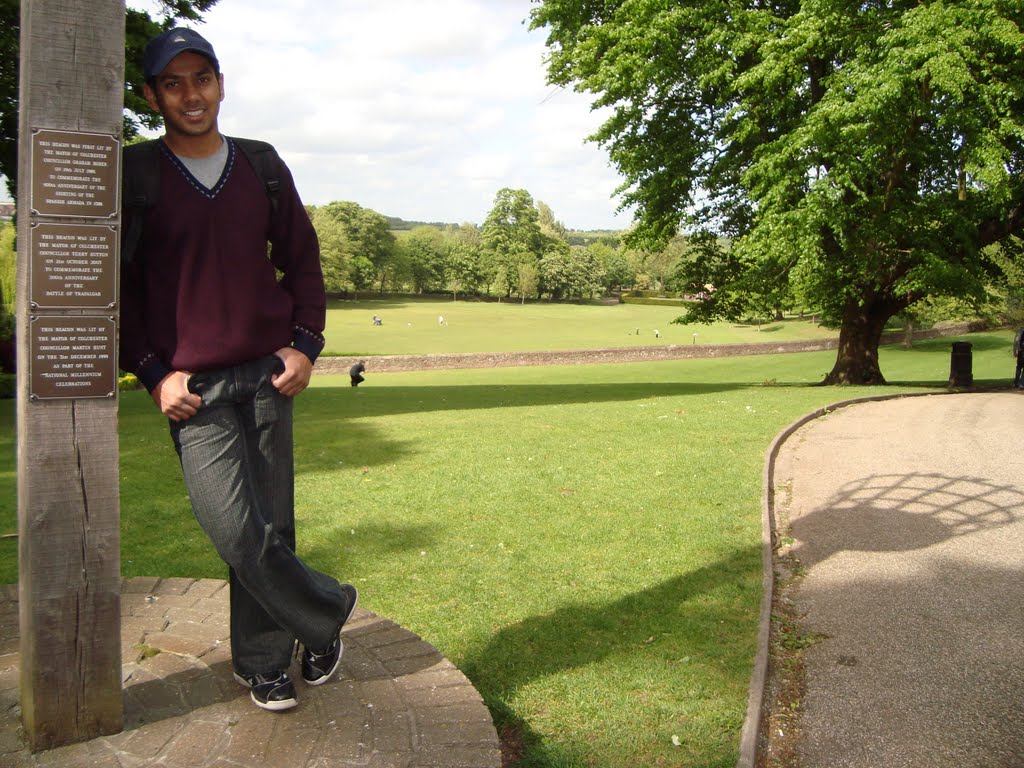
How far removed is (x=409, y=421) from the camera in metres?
13.9

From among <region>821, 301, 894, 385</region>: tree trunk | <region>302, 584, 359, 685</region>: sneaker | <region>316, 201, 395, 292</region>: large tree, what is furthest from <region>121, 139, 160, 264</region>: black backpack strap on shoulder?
<region>316, 201, 395, 292</region>: large tree

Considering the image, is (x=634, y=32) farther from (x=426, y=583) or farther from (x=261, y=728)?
(x=261, y=728)

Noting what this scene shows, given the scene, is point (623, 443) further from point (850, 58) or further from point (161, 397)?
point (850, 58)

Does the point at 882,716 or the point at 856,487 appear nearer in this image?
the point at 882,716

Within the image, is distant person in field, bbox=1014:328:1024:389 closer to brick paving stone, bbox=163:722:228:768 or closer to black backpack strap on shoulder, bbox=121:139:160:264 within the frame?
brick paving stone, bbox=163:722:228:768

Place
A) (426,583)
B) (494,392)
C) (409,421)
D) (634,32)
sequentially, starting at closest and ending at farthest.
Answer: (426,583) < (409,421) < (634,32) < (494,392)

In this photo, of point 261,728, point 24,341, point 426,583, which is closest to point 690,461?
point 426,583

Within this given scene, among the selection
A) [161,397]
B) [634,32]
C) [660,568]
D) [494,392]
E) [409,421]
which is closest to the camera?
[161,397]

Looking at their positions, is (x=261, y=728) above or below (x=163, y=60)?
below

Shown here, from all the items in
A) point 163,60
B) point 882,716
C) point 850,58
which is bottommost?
point 882,716

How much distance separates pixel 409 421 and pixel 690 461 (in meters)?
5.36

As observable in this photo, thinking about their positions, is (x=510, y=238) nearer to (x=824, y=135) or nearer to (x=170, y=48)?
(x=824, y=135)

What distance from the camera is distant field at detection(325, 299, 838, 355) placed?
188 ft

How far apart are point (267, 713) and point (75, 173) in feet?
6.97
